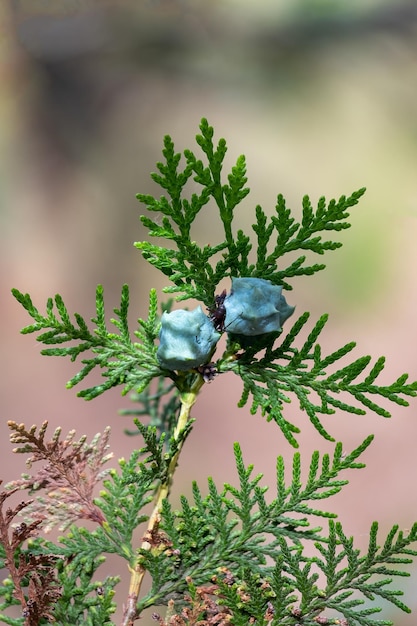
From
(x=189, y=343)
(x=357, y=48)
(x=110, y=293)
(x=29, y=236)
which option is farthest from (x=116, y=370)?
(x=357, y=48)

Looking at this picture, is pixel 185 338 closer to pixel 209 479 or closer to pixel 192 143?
pixel 209 479

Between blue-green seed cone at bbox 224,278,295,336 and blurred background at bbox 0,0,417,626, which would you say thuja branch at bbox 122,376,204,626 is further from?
blurred background at bbox 0,0,417,626

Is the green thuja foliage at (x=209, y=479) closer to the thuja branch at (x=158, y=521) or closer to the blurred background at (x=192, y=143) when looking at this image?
the thuja branch at (x=158, y=521)

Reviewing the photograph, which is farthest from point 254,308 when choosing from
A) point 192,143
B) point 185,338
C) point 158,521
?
point 192,143

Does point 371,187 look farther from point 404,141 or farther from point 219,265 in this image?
point 219,265

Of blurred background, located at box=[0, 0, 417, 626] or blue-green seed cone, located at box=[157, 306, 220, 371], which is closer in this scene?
blue-green seed cone, located at box=[157, 306, 220, 371]

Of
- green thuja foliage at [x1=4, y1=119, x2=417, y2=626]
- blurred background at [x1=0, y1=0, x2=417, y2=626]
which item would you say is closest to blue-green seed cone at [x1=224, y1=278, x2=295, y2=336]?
green thuja foliage at [x1=4, y1=119, x2=417, y2=626]
